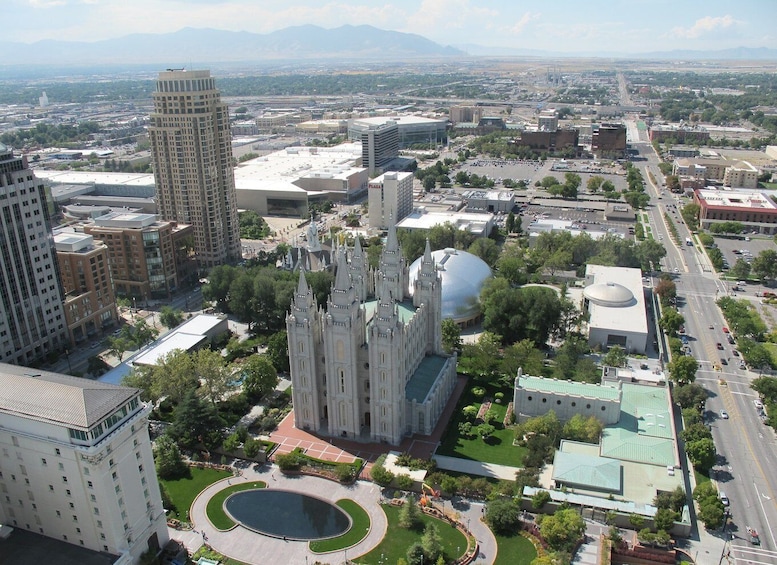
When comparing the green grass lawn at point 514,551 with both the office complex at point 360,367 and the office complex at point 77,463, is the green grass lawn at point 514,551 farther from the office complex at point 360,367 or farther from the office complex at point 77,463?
the office complex at point 77,463

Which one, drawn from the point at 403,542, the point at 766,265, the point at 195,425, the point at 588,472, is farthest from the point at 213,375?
the point at 766,265

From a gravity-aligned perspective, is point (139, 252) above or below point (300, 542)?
above

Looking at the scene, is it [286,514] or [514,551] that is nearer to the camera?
[514,551]

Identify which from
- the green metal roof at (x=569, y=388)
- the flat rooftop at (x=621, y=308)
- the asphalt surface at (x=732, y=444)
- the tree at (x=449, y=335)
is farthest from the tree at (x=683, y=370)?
the tree at (x=449, y=335)

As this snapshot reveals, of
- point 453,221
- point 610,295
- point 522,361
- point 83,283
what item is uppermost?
point 83,283

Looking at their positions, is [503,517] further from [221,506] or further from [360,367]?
[221,506]

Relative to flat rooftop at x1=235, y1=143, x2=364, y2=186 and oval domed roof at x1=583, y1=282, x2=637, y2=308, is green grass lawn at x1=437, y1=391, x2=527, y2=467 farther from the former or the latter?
flat rooftop at x1=235, y1=143, x2=364, y2=186

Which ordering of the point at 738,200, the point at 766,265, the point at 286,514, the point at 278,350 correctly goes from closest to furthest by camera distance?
the point at 286,514 < the point at 278,350 < the point at 766,265 < the point at 738,200
